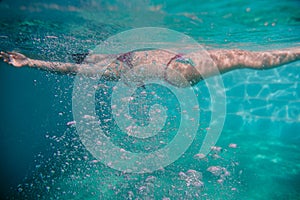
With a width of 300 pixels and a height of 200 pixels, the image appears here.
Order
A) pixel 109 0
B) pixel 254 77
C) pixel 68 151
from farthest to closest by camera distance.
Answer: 1. pixel 68 151
2. pixel 254 77
3. pixel 109 0

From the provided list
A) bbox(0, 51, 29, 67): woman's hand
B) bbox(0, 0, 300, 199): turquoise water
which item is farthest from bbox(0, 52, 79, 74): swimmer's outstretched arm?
bbox(0, 0, 300, 199): turquoise water

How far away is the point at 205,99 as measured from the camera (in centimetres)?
2125

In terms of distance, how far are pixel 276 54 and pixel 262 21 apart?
3.18 meters

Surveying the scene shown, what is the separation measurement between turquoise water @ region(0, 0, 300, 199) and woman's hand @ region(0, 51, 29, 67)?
0.49m

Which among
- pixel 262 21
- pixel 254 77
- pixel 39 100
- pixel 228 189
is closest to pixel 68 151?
pixel 228 189

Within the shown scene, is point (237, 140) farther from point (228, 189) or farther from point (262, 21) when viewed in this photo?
point (262, 21)

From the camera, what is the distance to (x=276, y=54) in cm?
982

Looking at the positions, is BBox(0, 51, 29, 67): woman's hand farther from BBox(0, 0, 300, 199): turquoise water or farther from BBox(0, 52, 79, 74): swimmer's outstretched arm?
BBox(0, 0, 300, 199): turquoise water

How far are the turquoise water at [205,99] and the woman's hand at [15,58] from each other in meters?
0.49

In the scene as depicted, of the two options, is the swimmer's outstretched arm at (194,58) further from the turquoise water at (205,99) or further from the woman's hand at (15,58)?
the turquoise water at (205,99)

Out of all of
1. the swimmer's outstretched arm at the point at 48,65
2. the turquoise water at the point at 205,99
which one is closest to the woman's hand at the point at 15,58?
the swimmer's outstretched arm at the point at 48,65

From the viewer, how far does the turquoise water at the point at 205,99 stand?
21.2ft

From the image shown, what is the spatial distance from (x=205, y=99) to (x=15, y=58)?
16.7m

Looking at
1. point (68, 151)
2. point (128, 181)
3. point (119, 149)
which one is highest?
point (128, 181)
